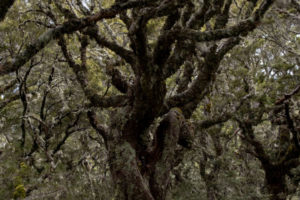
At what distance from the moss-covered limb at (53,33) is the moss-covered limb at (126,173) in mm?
2380

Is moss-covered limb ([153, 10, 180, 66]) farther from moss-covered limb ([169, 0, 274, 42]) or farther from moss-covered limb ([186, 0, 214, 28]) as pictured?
moss-covered limb ([186, 0, 214, 28])

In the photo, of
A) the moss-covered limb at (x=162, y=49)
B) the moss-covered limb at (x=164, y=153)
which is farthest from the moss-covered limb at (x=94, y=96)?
the moss-covered limb at (x=162, y=49)

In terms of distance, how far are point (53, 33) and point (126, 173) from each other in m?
2.71

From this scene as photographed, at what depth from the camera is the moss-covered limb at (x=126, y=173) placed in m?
4.92

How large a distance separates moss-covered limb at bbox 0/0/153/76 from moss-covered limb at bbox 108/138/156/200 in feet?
7.81

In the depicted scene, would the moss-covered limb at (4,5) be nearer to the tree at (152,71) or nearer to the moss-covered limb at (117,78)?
the tree at (152,71)

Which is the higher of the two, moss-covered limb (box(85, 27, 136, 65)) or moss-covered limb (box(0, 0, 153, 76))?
moss-covered limb (box(85, 27, 136, 65))

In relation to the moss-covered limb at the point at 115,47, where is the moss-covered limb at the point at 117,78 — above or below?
below

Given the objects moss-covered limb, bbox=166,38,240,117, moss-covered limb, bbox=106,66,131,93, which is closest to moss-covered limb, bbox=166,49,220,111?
moss-covered limb, bbox=166,38,240,117

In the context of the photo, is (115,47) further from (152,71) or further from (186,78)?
(186,78)

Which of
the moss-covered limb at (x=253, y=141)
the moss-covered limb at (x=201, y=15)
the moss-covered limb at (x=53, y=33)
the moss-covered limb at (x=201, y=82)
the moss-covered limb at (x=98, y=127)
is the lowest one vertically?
the moss-covered limb at (x=253, y=141)

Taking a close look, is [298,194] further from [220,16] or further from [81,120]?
[81,120]

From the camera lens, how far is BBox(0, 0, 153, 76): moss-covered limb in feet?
11.8

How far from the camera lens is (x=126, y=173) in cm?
505
